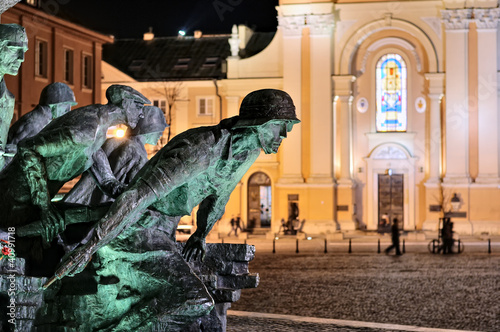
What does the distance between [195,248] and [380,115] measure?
142 feet

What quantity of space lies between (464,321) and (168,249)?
8858mm

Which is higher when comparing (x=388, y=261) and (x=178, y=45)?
(x=178, y=45)

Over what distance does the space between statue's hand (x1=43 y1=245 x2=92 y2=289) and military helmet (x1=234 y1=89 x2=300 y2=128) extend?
1.23m

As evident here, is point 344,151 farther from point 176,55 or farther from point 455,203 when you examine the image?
point 176,55

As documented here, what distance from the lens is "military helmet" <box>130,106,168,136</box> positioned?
680cm

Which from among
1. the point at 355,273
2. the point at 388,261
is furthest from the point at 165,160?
the point at 388,261

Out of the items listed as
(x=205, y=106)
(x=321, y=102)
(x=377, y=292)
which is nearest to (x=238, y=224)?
(x=321, y=102)

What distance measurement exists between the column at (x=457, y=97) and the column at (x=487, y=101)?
0.68 m

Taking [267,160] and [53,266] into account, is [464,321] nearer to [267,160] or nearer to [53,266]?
[53,266]

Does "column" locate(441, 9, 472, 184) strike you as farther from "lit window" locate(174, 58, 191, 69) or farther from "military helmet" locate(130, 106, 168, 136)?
"military helmet" locate(130, 106, 168, 136)

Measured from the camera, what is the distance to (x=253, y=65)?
49.5 meters

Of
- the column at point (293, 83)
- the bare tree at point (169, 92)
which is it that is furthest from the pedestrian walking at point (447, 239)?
the bare tree at point (169, 92)

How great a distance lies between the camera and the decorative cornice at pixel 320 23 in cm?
4600

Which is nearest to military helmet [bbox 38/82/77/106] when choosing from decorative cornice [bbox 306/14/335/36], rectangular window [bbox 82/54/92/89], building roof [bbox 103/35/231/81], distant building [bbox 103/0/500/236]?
rectangular window [bbox 82/54/92/89]
